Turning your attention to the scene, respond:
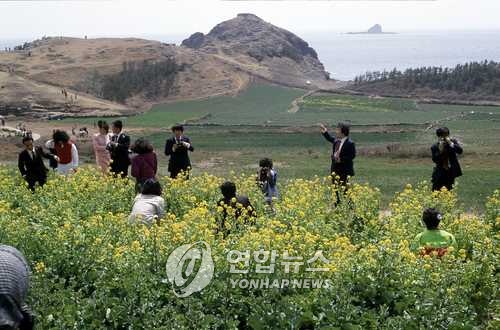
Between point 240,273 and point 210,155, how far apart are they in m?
26.3

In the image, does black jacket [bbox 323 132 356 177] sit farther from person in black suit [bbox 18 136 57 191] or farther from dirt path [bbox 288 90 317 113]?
dirt path [bbox 288 90 317 113]

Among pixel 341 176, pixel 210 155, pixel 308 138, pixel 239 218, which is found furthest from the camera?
pixel 308 138

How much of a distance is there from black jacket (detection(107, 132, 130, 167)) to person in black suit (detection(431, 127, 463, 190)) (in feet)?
19.3

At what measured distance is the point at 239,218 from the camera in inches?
308

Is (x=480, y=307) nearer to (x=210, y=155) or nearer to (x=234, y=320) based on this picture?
(x=234, y=320)

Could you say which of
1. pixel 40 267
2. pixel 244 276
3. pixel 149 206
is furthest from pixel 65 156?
pixel 244 276

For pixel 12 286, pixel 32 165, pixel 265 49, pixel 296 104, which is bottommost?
pixel 296 104

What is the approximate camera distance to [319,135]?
135ft

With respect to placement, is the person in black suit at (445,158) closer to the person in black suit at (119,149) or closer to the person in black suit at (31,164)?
the person in black suit at (119,149)

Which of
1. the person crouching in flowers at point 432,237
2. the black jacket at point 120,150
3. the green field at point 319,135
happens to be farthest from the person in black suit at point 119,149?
the green field at point 319,135

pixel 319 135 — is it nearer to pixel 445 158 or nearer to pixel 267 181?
pixel 445 158

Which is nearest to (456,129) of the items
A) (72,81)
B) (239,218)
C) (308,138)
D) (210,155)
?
(308,138)

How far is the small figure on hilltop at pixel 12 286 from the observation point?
3.26m

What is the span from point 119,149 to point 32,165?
167 centimetres
